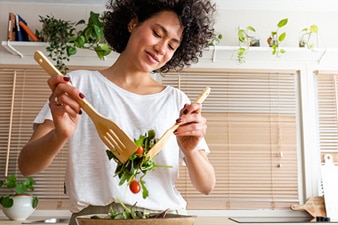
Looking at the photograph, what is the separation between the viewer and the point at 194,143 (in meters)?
0.90

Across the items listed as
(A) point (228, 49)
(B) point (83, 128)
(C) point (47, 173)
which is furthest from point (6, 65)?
(B) point (83, 128)

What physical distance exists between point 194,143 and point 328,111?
2130 millimetres

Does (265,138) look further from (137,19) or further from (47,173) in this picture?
(137,19)

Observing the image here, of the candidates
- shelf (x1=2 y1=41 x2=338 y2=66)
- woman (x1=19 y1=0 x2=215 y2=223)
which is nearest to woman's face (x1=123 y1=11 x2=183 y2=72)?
woman (x1=19 y1=0 x2=215 y2=223)

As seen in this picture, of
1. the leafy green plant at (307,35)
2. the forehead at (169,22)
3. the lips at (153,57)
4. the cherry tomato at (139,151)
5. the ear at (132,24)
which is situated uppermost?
the leafy green plant at (307,35)

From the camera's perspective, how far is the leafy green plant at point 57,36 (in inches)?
100

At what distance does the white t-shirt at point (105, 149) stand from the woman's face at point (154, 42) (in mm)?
73

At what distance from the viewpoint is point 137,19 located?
1060mm

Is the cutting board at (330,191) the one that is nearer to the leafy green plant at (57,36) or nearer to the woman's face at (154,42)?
the leafy green plant at (57,36)

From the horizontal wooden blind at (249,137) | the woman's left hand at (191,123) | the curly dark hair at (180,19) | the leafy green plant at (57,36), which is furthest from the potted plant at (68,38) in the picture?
the woman's left hand at (191,123)

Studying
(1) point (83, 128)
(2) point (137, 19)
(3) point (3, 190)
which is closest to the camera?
(1) point (83, 128)

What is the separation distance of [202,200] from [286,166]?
0.56 m

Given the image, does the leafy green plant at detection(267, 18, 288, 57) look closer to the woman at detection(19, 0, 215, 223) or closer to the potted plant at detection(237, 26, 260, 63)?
the potted plant at detection(237, 26, 260, 63)

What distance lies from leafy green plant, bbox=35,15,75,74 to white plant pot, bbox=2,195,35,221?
29.7 inches
